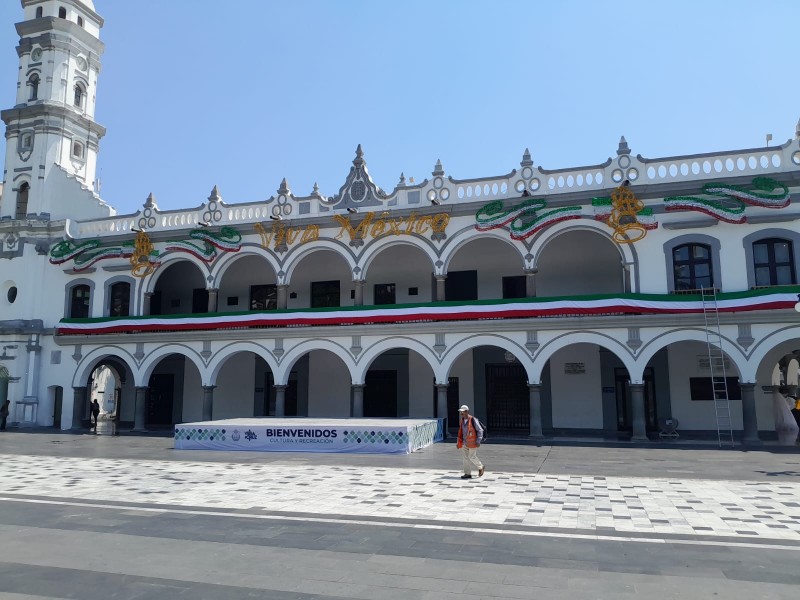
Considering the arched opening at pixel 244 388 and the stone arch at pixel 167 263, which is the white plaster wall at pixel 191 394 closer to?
the arched opening at pixel 244 388

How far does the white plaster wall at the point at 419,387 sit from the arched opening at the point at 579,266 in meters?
5.59

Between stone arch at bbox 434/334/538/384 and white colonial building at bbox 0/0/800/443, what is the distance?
0.07 metres

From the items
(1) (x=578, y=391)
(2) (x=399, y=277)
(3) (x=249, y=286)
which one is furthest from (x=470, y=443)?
(3) (x=249, y=286)

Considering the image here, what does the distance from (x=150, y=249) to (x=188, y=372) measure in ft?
19.7

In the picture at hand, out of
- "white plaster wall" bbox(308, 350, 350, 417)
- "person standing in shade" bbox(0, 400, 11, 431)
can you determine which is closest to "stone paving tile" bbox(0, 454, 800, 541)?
"white plaster wall" bbox(308, 350, 350, 417)

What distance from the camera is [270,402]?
2744 cm

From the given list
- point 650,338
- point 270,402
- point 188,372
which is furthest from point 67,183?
point 650,338

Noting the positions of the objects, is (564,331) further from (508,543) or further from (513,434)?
(508,543)

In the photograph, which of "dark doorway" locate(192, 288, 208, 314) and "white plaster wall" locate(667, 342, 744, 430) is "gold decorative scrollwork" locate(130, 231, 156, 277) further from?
"white plaster wall" locate(667, 342, 744, 430)

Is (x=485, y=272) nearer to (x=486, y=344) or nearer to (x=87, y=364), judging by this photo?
(x=486, y=344)

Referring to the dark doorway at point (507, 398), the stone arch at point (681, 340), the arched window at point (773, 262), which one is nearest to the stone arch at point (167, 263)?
the dark doorway at point (507, 398)

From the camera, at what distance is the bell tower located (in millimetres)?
28438

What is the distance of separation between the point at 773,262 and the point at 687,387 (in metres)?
5.05

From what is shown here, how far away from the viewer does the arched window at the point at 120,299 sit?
2699 cm
